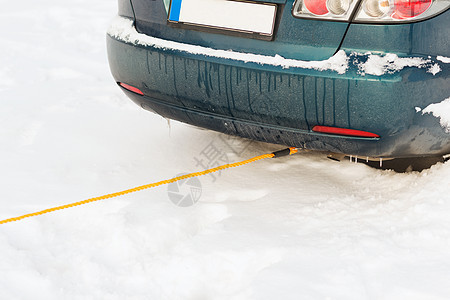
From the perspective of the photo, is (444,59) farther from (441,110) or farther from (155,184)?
(155,184)

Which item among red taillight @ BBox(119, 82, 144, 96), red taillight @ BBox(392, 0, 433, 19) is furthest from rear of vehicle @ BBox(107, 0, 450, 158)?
red taillight @ BBox(119, 82, 144, 96)

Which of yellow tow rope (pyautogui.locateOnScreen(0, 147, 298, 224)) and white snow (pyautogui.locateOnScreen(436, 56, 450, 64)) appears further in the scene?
yellow tow rope (pyautogui.locateOnScreen(0, 147, 298, 224))

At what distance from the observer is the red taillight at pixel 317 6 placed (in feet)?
7.16

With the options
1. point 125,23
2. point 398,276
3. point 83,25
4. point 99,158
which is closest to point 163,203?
point 99,158

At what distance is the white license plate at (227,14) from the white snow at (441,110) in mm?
679

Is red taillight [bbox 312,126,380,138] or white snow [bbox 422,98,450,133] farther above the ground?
white snow [bbox 422,98,450,133]

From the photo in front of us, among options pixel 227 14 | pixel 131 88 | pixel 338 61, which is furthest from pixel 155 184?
pixel 338 61

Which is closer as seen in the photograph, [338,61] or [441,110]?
[338,61]

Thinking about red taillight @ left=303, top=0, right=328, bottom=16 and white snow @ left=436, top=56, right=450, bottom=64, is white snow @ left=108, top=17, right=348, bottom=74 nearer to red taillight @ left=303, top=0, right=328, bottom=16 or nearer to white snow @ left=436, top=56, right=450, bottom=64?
red taillight @ left=303, top=0, right=328, bottom=16

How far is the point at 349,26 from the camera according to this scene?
7.10 feet

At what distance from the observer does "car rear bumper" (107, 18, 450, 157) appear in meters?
2.18

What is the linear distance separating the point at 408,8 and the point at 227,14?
2.27 feet

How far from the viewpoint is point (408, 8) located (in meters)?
2.12

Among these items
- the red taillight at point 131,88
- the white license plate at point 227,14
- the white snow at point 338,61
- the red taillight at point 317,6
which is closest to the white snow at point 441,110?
the white snow at point 338,61
